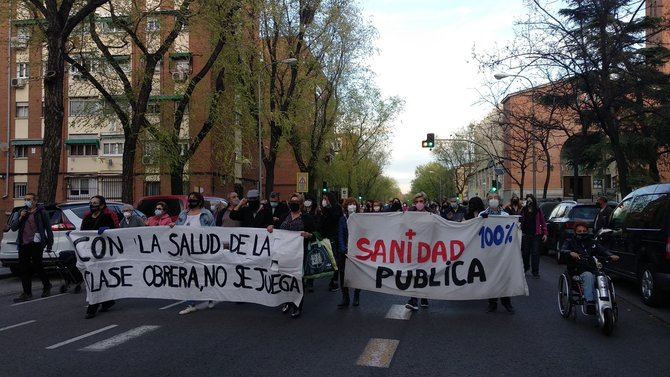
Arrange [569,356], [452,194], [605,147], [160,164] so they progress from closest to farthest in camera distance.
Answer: [569,356] → [160,164] → [605,147] → [452,194]

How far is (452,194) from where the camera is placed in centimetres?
9919

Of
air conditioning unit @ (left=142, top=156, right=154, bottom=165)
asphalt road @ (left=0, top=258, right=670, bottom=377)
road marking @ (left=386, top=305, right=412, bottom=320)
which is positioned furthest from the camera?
air conditioning unit @ (left=142, top=156, right=154, bottom=165)

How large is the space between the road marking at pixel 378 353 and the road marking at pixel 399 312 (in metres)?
1.46

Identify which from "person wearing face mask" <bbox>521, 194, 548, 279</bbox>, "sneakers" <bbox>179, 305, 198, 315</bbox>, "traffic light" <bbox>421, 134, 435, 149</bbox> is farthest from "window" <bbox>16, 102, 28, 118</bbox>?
"person wearing face mask" <bbox>521, 194, 548, 279</bbox>

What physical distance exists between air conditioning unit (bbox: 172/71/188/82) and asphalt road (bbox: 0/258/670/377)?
15269 mm

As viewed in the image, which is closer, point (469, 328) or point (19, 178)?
point (469, 328)

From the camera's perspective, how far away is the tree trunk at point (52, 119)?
14586 millimetres

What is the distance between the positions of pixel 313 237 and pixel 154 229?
242 cm

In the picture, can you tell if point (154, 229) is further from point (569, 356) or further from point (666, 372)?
point (666, 372)

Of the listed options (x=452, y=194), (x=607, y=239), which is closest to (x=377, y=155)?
(x=452, y=194)

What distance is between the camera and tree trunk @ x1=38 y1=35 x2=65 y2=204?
574 inches

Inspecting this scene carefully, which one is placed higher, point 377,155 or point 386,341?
point 377,155

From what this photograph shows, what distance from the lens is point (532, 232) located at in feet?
41.7

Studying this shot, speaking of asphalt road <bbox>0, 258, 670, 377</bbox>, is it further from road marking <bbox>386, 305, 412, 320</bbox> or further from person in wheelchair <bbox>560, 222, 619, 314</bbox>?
person in wheelchair <bbox>560, 222, 619, 314</bbox>
